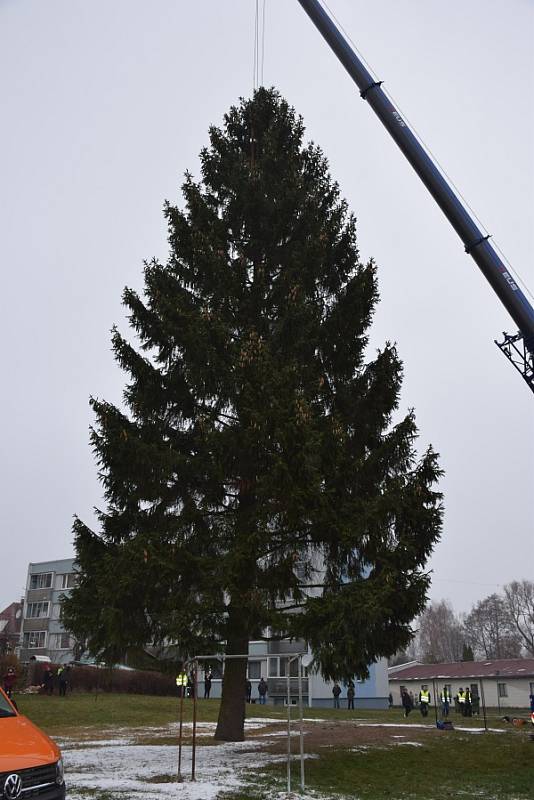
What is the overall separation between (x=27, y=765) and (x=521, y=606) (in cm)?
9672

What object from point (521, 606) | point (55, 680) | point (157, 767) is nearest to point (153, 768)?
point (157, 767)

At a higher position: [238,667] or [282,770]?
[238,667]

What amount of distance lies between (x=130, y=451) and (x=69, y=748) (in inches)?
266

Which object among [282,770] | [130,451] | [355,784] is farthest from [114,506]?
[355,784]

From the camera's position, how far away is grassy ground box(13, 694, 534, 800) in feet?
34.7

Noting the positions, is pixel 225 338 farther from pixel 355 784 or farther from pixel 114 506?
pixel 355 784

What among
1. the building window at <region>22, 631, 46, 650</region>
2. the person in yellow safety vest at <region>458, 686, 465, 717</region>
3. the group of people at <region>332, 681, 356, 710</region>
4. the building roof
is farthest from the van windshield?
the building window at <region>22, 631, 46, 650</region>

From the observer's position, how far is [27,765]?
667 centimetres

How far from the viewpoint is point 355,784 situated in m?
11.0

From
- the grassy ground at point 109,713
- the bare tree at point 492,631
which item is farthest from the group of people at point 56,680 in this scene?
the bare tree at point 492,631

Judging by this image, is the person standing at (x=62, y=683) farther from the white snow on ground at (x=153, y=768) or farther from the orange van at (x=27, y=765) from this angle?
the orange van at (x=27, y=765)

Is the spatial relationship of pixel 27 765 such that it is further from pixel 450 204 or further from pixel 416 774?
pixel 450 204

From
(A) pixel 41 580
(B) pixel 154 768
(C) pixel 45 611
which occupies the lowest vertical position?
(B) pixel 154 768

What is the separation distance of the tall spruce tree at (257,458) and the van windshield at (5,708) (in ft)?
16.8
